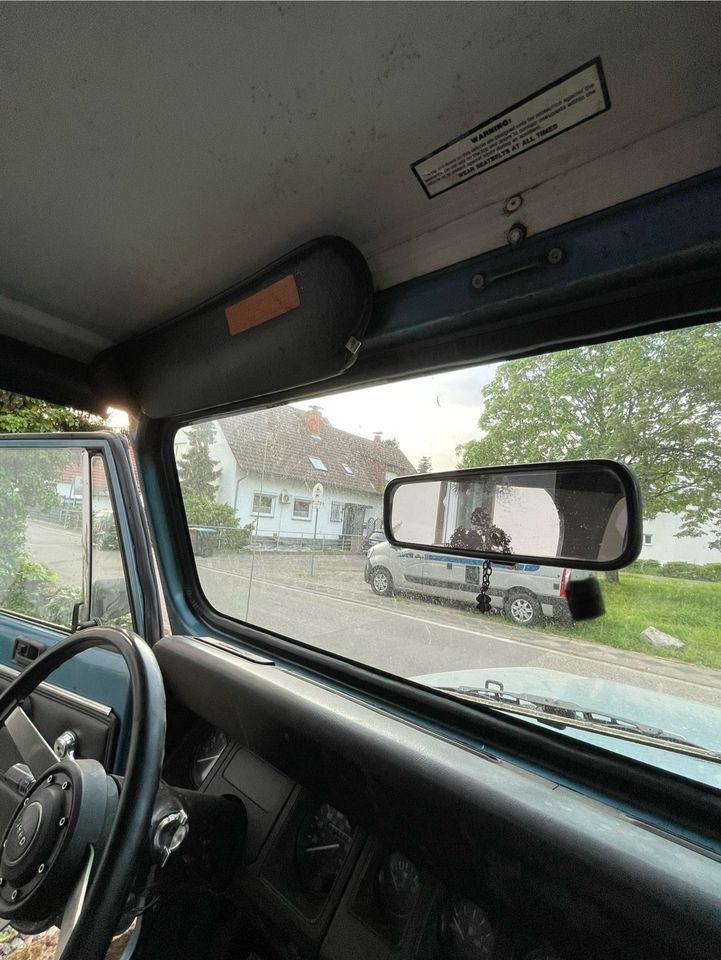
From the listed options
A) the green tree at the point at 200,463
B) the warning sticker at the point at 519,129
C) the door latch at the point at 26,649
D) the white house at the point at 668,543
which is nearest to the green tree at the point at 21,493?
the door latch at the point at 26,649

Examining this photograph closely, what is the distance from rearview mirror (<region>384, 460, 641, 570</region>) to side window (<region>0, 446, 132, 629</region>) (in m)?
1.80

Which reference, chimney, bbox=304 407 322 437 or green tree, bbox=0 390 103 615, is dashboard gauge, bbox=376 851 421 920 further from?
green tree, bbox=0 390 103 615

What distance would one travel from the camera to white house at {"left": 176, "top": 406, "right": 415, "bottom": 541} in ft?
6.50

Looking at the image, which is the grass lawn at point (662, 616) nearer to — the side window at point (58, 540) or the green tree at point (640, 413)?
the green tree at point (640, 413)

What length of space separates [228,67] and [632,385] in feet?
3.75

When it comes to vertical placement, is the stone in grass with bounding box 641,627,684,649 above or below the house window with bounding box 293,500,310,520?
below

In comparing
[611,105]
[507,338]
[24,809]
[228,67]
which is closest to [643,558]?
[507,338]

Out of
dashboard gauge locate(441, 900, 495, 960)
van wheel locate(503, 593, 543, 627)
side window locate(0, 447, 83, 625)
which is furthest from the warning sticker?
side window locate(0, 447, 83, 625)

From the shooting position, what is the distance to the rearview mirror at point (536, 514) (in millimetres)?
1243

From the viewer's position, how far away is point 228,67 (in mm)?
962

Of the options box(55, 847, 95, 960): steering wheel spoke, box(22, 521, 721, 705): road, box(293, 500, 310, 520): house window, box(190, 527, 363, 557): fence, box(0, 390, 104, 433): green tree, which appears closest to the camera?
box(55, 847, 95, 960): steering wheel spoke

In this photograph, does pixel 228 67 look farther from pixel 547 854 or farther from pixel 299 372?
pixel 547 854

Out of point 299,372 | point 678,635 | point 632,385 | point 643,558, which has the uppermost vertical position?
point 299,372

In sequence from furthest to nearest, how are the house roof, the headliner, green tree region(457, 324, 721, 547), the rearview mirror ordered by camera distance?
1. the house roof
2. the rearview mirror
3. green tree region(457, 324, 721, 547)
4. the headliner
